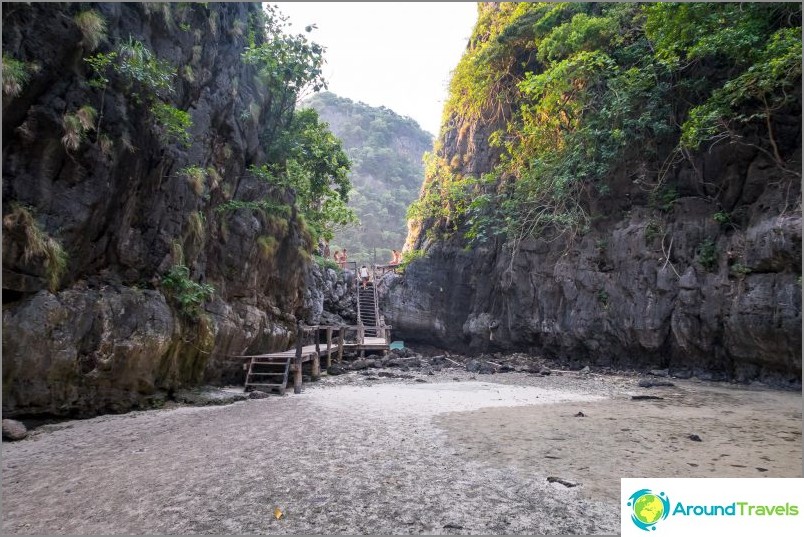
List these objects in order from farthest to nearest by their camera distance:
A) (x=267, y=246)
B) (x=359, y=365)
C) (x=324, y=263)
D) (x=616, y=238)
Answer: (x=324, y=263), (x=359, y=365), (x=616, y=238), (x=267, y=246)

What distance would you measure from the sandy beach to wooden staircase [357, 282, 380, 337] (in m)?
13.4

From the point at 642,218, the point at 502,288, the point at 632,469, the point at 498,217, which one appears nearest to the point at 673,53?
the point at 642,218

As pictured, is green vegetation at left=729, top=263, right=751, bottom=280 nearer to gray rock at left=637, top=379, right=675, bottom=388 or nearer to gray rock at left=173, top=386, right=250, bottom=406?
gray rock at left=637, top=379, right=675, bottom=388

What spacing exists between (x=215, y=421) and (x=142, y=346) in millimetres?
2105

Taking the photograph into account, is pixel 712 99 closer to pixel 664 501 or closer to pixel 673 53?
pixel 673 53

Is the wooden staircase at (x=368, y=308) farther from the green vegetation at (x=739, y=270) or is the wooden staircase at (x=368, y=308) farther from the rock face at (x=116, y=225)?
the green vegetation at (x=739, y=270)

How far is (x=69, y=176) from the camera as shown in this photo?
698 cm

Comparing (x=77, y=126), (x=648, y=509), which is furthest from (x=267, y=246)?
(x=648, y=509)

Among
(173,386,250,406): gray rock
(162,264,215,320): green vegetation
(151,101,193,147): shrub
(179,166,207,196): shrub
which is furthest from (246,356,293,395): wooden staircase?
(151,101,193,147): shrub

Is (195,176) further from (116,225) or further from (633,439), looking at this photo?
(633,439)

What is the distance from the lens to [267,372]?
11.2 m

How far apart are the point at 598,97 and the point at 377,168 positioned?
1702 inches

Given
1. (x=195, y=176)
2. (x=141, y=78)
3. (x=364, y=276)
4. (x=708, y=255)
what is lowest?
(x=708, y=255)

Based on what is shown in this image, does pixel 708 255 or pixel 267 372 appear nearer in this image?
pixel 267 372
